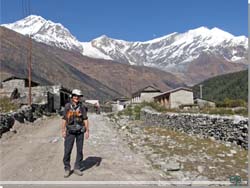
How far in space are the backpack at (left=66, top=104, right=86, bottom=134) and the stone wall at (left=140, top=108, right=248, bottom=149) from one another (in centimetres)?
662

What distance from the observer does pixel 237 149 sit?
Result: 1369cm

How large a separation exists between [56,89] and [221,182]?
143ft

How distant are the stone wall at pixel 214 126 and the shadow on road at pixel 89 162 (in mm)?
5125

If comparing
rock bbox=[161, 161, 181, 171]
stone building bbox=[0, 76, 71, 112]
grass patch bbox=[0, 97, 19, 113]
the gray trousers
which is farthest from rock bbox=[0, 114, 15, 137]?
stone building bbox=[0, 76, 71, 112]

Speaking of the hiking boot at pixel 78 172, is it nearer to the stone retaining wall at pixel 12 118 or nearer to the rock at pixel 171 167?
the rock at pixel 171 167

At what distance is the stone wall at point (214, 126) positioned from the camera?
14.2m

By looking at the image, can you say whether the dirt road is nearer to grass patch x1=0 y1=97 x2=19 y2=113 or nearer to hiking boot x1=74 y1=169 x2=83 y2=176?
hiking boot x1=74 y1=169 x2=83 y2=176

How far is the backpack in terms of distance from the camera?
8.92 meters

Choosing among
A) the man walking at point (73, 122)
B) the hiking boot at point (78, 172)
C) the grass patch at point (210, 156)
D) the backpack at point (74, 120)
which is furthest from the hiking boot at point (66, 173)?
the grass patch at point (210, 156)

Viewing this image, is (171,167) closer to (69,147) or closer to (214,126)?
(69,147)

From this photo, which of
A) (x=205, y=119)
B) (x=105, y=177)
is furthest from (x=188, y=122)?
(x=105, y=177)

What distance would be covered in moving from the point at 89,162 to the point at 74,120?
2007 millimetres

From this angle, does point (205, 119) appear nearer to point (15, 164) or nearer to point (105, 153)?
point (105, 153)

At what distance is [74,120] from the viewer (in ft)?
29.3
